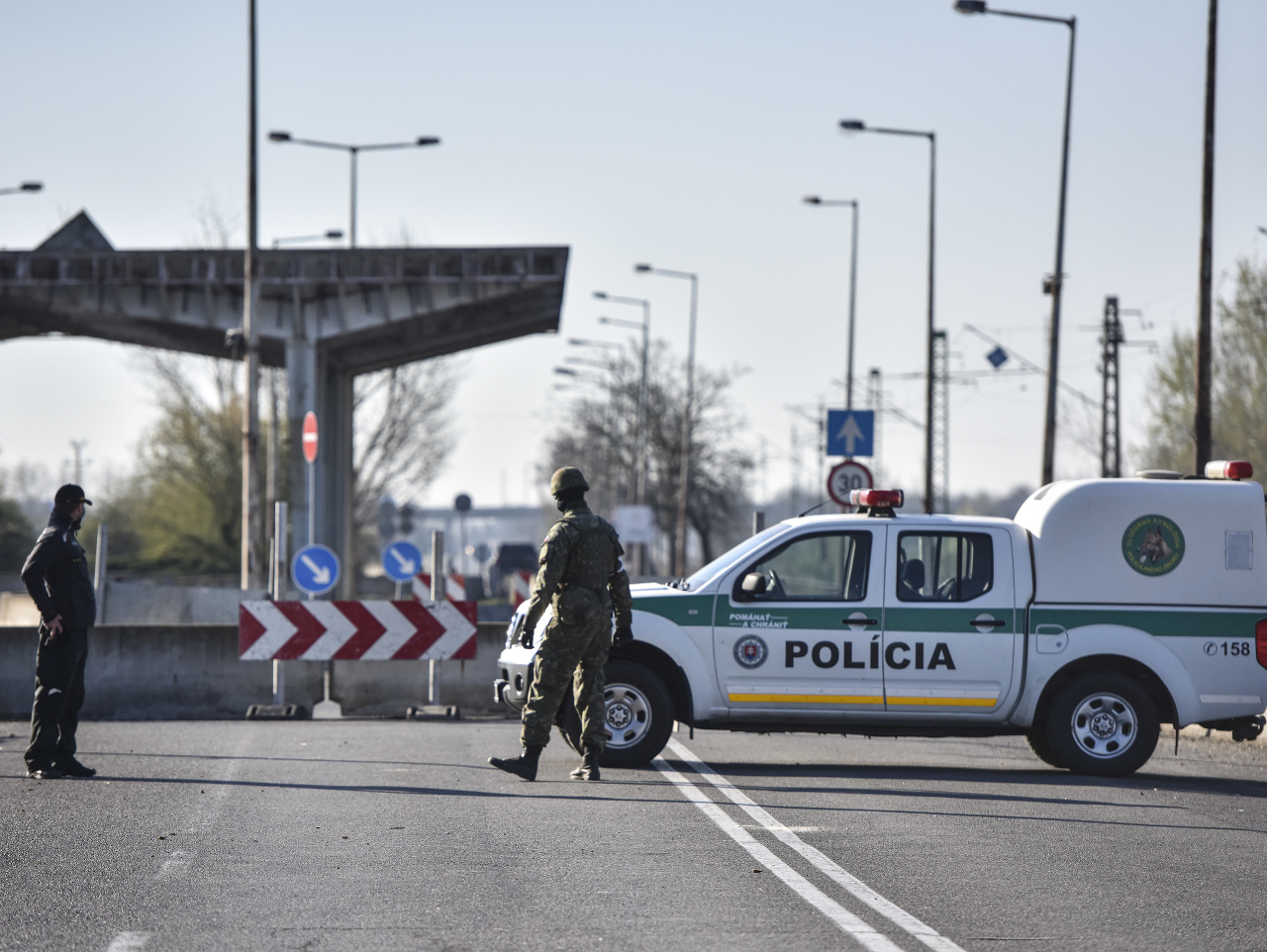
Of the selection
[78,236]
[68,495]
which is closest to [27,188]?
[78,236]

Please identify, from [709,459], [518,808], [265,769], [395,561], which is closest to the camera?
[518,808]

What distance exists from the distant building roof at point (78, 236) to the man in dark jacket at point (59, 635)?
100ft

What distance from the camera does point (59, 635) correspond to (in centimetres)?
1102

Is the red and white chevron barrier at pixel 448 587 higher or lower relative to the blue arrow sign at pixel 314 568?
lower

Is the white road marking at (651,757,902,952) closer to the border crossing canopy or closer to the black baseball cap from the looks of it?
the black baseball cap

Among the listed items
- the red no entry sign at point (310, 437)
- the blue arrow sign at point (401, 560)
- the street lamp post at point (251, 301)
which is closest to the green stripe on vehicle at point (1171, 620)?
the red no entry sign at point (310, 437)

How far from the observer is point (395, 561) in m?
25.4

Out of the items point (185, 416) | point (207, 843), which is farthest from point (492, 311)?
point (207, 843)

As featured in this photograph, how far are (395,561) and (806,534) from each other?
14.2 meters

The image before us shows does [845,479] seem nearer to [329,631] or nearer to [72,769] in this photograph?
[329,631]

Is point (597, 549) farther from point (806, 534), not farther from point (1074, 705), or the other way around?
point (1074, 705)

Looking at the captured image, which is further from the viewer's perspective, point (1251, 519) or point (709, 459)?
point (709, 459)

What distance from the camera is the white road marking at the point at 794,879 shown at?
6137mm

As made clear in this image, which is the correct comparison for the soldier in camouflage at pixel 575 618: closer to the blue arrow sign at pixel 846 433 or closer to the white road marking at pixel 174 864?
the white road marking at pixel 174 864
